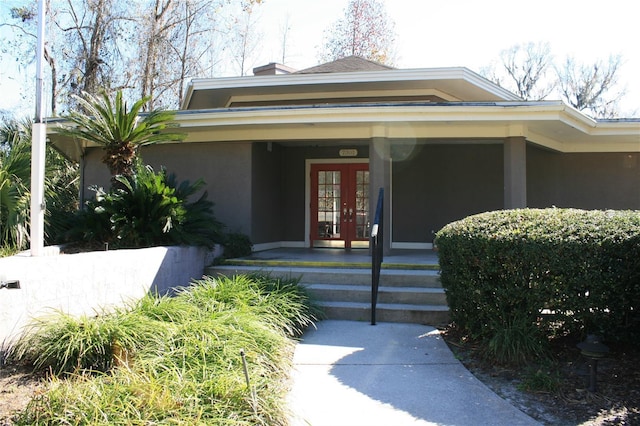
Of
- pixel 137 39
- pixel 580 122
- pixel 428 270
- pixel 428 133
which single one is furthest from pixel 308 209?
pixel 137 39

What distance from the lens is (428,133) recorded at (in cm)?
965

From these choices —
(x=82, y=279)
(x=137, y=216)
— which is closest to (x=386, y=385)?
(x=82, y=279)

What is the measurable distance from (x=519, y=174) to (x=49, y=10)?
2100 cm

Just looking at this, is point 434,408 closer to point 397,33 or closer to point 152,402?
point 152,402

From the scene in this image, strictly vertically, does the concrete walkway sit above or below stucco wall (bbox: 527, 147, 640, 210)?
below

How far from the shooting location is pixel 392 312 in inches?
276

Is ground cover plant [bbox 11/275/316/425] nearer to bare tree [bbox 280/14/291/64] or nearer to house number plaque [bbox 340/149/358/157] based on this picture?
house number plaque [bbox 340/149/358/157]

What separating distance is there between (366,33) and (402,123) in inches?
889

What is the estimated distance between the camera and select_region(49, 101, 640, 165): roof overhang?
870 centimetres

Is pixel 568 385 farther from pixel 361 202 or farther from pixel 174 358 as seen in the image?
pixel 361 202

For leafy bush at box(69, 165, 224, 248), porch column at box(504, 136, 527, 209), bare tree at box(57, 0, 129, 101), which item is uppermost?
bare tree at box(57, 0, 129, 101)

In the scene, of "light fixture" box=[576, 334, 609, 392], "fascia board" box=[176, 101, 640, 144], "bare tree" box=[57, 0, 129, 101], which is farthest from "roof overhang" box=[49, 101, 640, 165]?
"bare tree" box=[57, 0, 129, 101]

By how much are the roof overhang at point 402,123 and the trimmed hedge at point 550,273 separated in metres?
3.62

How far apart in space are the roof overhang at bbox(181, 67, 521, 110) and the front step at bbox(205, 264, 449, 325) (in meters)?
5.05
